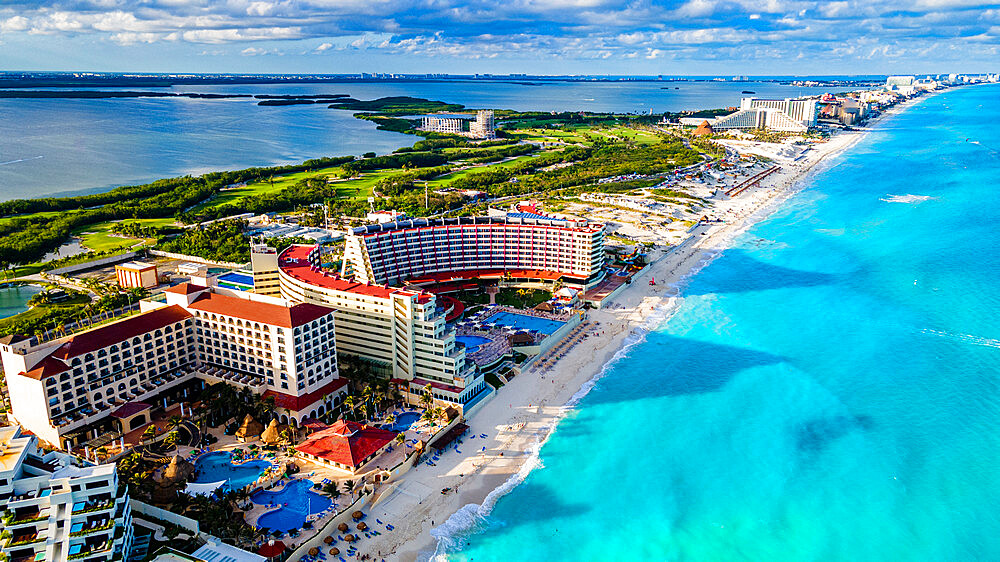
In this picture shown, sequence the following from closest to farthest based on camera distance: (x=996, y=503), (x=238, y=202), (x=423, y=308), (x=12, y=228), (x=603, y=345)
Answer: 1. (x=996, y=503)
2. (x=423, y=308)
3. (x=603, y=345)
4. (x=12, y=228)
5. (x=238, y=202)

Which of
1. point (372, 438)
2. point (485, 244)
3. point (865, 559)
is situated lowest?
point (865, 559)

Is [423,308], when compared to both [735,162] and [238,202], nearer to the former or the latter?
[238,202]

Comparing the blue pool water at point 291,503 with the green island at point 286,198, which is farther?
the green island at point 286,198

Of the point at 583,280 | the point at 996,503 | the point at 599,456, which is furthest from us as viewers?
the point at 583,280

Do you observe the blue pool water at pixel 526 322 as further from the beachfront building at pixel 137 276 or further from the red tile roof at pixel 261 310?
the beachfront building at pixel 137 276

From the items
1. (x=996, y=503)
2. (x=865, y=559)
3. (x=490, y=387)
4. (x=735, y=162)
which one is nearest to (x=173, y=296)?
(x=490, y=387)

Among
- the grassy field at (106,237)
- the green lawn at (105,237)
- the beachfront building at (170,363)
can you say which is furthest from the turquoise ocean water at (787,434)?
the grassy field at (106,237)

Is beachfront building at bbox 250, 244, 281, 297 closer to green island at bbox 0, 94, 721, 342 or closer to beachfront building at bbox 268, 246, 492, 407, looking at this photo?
beachfront building at bbox 268, 246, 492, 407
